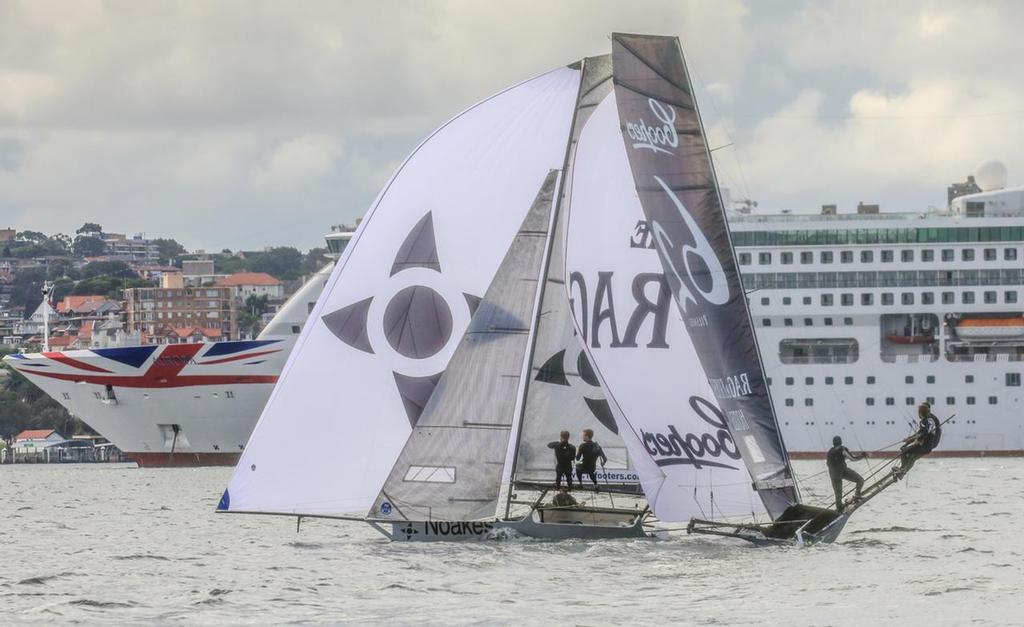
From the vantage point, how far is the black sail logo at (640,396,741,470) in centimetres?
2038

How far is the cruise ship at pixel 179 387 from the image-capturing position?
2224 inches

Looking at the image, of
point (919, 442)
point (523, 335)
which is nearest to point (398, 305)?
point (523, 335)

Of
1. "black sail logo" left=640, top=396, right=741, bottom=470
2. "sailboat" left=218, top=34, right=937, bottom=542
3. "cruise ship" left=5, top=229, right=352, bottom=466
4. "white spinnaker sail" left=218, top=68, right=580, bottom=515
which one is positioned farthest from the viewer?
"cruise ship" left=5, top=229, right=352, bottom=466

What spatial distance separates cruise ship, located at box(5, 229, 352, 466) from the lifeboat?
24.1m

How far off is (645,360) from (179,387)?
37933 millimetres

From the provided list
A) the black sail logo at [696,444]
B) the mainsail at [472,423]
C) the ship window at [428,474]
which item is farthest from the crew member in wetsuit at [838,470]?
the ship window at [428,474]

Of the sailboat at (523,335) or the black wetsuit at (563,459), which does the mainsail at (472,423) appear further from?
the black wetsuit at (563,459)

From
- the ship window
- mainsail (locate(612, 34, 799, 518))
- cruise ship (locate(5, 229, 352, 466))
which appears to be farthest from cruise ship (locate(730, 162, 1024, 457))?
the ship window

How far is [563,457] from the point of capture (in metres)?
21.2

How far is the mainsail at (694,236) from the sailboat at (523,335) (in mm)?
23

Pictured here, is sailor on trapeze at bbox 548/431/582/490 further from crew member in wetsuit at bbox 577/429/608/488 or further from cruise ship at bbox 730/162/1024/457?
cruise ship at bbox 730/162/1024/457

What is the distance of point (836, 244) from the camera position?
67.3 meters

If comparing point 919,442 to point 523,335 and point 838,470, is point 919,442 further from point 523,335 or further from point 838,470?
point 523,335

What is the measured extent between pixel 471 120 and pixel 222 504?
5.23 m
